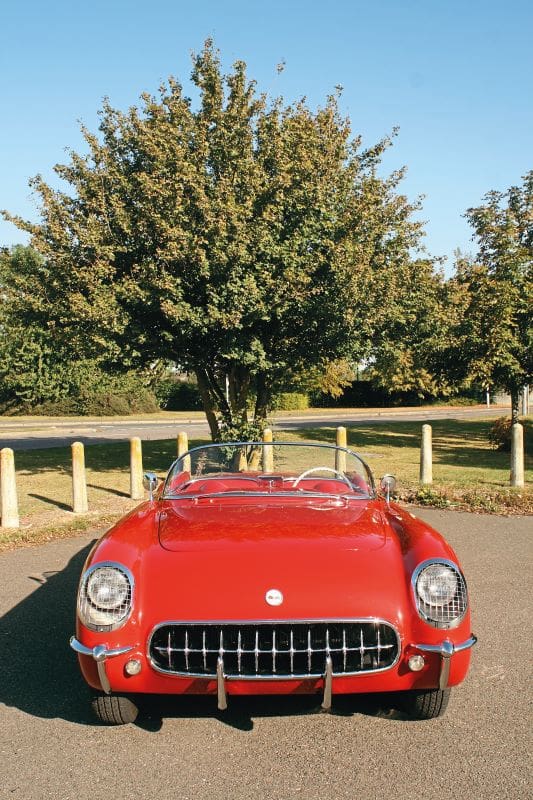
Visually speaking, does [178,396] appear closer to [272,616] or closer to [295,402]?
[295,402]

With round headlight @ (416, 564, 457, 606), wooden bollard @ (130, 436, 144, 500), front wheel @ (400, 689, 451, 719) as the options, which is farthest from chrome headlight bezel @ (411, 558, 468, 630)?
wooden bollard @ (130, 436, 144, 500)

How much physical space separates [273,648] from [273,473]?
2.06 meters

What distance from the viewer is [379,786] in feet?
10.0

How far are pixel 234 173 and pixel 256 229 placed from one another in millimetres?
1213

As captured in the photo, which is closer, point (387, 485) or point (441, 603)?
point (441, 603)

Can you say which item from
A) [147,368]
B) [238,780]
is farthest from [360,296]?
[238,780]

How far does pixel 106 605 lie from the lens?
3.56 meters

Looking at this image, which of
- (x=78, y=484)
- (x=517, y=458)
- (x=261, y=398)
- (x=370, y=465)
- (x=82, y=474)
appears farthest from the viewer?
(x=370, y=465)

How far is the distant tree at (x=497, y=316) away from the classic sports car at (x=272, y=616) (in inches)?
553

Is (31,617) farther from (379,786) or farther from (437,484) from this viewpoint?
(437,484)

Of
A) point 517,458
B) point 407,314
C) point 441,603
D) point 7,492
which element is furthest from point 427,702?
point 407,314

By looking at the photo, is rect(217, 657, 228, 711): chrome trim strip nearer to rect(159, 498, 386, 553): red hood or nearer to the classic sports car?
the classic sports car

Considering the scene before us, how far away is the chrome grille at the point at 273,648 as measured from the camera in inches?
133

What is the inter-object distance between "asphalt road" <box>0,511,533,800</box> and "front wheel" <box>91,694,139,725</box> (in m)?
0.06
